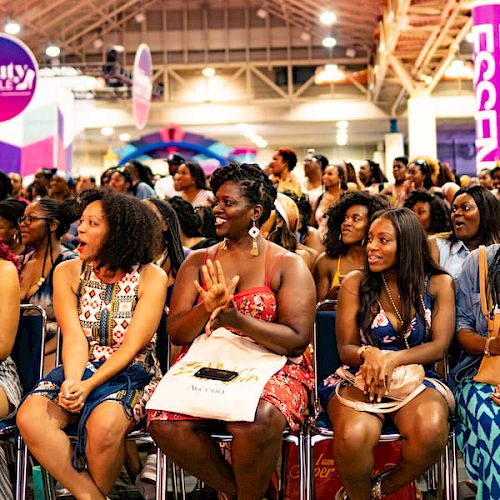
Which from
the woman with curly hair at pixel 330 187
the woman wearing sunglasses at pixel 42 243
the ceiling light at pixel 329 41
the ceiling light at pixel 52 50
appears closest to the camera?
the woman wearing sunglasses at pixel 42 243

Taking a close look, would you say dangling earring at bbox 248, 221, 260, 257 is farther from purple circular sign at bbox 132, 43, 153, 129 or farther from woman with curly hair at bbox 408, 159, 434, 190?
purple circular sign at bbox 132, 43, 153, 129

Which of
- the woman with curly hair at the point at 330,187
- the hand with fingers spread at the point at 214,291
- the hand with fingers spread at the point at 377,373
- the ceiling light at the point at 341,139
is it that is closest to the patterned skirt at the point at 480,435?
the hand with fingers spread at the point at 377,373

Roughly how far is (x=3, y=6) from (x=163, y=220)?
15.6 metres

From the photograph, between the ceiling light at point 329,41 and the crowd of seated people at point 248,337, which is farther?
the ceiling light at point 329,41

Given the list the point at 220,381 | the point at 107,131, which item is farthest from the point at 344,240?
the point at 107,131

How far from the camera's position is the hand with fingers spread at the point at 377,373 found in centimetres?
332

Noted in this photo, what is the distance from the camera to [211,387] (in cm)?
Result: 320

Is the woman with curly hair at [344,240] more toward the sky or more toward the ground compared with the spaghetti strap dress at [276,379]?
more toward the sky

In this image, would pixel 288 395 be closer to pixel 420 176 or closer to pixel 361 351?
pixel 361 351

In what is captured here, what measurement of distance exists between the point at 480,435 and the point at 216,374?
3.46 feet

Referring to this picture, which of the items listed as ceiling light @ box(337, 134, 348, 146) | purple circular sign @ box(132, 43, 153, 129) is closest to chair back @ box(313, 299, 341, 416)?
purple circular sign @ box(132, 43, 153, 129)

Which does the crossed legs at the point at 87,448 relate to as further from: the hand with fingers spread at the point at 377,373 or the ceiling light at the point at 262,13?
the ceiling light at the point at 262,13

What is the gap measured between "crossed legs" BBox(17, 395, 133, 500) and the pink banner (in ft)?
18.1

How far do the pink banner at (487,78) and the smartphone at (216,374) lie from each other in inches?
209
